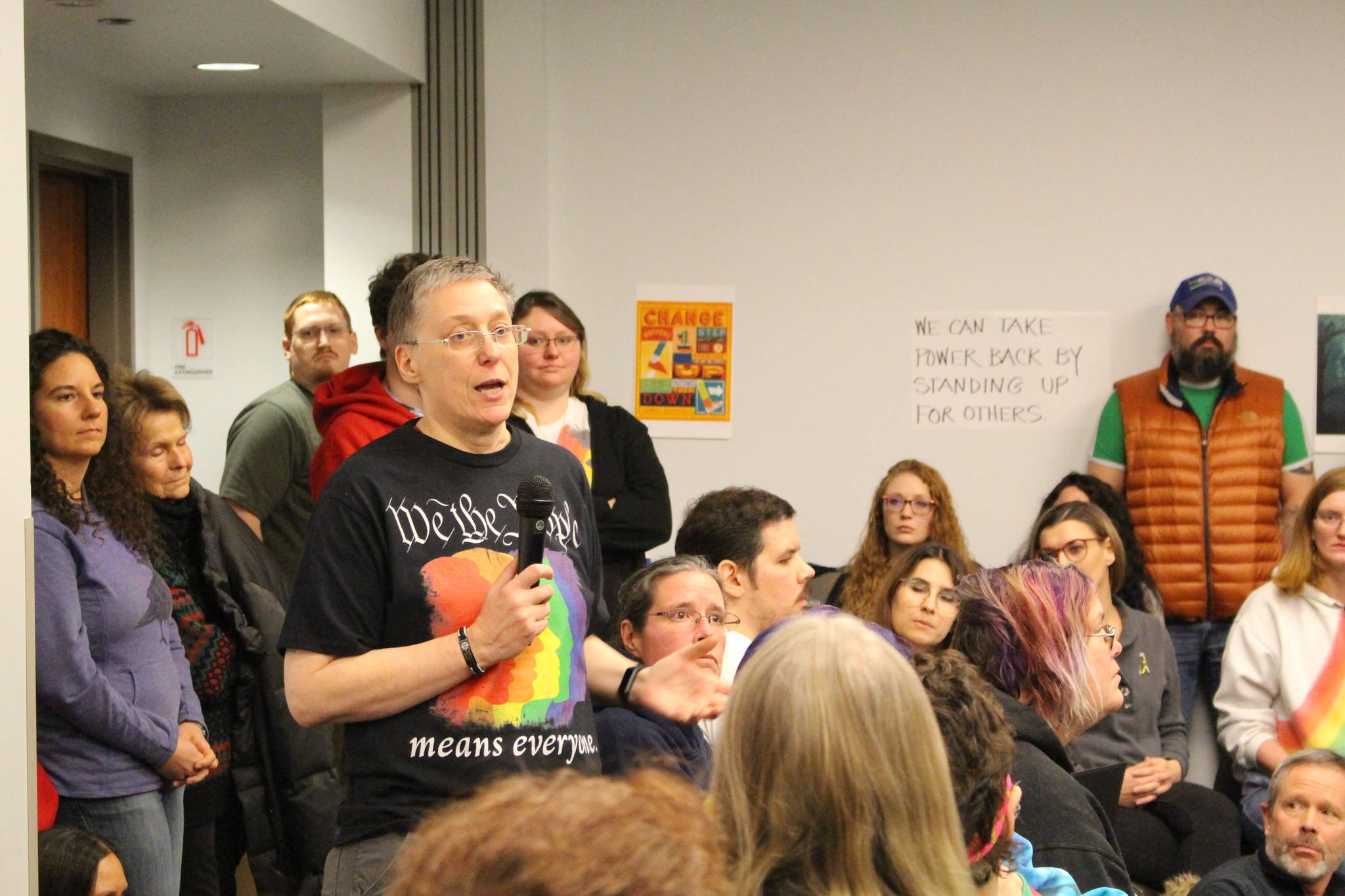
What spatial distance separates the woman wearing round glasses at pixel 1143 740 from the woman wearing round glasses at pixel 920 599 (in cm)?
27

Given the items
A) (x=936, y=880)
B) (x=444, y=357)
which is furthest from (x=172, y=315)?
(x=936, y=880)

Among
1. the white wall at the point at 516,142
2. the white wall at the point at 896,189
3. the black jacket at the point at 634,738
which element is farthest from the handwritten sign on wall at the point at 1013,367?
the black jacket at the point at 634,738

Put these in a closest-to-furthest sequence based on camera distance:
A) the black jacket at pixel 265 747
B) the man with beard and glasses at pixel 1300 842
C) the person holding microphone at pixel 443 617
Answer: the person holding microphone at pixel 443 617 → the man with beard and glasses at pixel 1300 842 → the black jacket at pixel 265 747

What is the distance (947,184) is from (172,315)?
2935 millimetres

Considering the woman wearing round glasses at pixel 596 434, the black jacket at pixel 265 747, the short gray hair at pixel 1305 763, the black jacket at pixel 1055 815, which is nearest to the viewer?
the black jacket at pixel 1055 815

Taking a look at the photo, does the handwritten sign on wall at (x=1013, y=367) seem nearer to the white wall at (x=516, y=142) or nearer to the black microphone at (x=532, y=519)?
the white wall at (x=516, y=142)

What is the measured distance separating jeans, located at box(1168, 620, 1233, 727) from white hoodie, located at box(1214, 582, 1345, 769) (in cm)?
48

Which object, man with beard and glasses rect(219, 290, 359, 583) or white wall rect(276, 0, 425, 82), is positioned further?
white wall rect(276, 0, 425, 82)

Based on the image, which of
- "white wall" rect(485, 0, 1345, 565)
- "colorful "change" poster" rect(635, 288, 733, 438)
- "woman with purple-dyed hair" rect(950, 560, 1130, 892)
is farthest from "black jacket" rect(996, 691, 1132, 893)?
"colorful "change" poster" rect(635, 288, 733, 438)

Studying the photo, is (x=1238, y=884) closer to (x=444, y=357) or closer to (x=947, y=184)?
(x=444, y=357)

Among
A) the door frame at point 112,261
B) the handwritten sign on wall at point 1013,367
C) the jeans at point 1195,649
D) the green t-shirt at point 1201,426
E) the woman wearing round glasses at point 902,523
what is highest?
the door frame at point 112,261

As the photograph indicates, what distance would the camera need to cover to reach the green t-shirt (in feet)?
15.1

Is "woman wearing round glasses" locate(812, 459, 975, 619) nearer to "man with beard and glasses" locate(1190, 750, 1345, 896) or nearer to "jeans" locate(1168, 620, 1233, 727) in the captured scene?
"jeans" locate(1168, 620, 1233, 727)

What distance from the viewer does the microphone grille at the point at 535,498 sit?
66.2 inches
